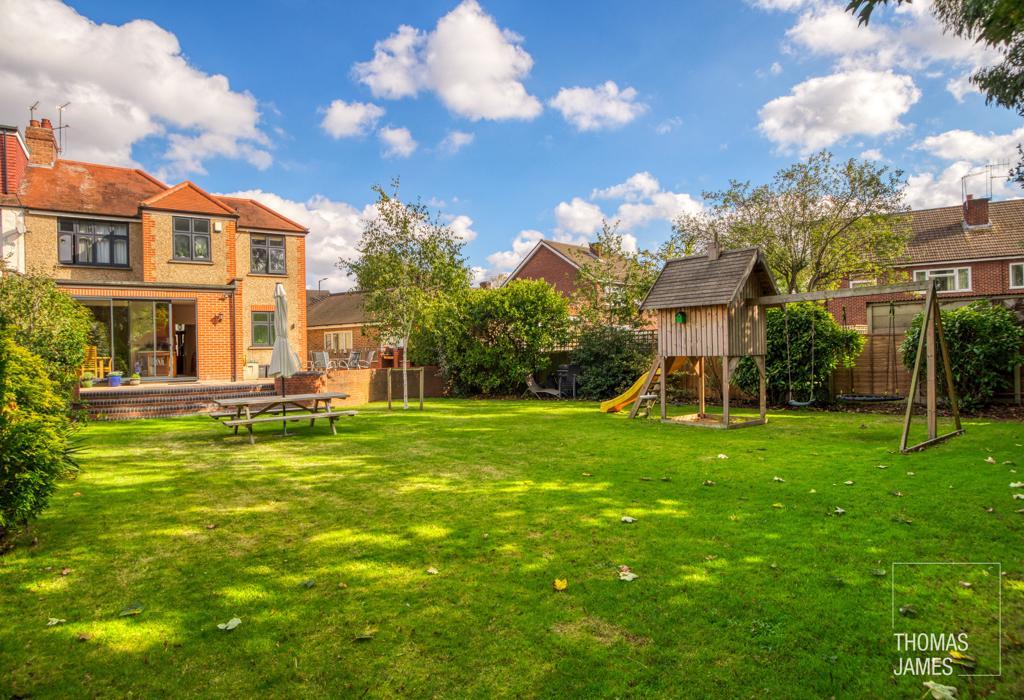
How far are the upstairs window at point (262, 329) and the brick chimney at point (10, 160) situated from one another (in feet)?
30.4

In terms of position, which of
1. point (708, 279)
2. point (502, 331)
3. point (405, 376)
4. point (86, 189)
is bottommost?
point (405, 376)

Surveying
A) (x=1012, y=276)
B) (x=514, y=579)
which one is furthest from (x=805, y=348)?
(x=1012, y=276)

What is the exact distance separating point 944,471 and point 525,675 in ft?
22.2

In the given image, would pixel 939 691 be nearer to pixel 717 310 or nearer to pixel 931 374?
pixel 931 374

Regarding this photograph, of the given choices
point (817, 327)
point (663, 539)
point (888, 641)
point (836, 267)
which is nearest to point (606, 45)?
point (817, 327)

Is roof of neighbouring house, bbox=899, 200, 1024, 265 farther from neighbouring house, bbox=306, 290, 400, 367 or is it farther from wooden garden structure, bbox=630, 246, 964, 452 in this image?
neighbouring house, bbox=306, 290, 400, 367

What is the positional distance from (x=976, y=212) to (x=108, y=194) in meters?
43.1

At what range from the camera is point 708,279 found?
12312mm

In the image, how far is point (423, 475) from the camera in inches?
297

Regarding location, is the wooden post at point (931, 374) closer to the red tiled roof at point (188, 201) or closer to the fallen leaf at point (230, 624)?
the fallen leaf at point (230, 624)

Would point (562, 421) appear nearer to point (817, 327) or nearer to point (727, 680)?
point (817, 327)

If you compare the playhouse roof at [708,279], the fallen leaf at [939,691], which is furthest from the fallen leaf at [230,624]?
the playhouse roof at [708,279]

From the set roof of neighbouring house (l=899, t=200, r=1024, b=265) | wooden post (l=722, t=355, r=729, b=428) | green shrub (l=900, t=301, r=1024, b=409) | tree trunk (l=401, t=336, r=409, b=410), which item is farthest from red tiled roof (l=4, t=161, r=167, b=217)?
roof of neighbouring house (l=899, t=200, r=1024, b=265)

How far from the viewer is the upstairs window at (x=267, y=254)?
24.7 meters
